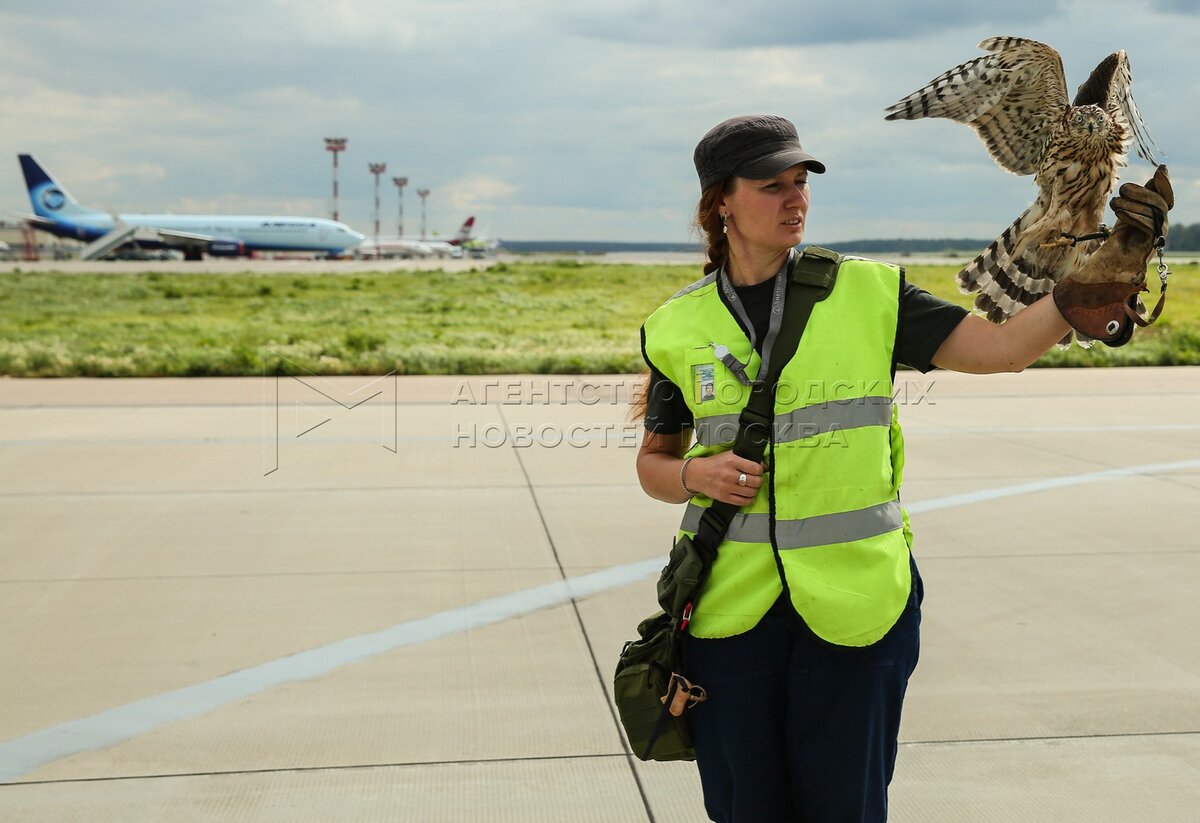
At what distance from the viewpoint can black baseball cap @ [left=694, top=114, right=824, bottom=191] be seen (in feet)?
7.41

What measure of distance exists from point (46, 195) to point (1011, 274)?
105824 millimetres

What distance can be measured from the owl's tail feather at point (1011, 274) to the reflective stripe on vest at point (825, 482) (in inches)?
7.8

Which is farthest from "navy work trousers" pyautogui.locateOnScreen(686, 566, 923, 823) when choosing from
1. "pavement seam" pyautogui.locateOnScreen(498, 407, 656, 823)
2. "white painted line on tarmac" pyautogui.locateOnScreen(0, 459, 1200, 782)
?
"white painted line on tarmac" pyautogui.locateOnScreen(0, 459, 1200, 782)

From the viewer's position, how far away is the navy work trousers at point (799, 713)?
223cm

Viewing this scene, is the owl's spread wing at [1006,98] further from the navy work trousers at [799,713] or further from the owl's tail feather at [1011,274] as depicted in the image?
the navy work trousers at [799,713]

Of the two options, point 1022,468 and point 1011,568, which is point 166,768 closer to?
point 1011,568

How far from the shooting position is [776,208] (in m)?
2.30

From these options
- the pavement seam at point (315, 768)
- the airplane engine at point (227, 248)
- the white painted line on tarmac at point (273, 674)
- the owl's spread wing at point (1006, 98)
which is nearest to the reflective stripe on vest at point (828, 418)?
the owl's spread wing at point (1006, 98)

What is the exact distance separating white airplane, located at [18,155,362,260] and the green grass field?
38.3 m

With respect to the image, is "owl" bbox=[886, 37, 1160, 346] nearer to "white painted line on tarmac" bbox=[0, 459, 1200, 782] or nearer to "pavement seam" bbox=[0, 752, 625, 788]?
"pavement seam" bbox=[0, 752, 625, 788]

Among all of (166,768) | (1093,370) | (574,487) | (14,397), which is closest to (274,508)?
(574,487)

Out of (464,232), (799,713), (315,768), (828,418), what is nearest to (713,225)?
(828,418)

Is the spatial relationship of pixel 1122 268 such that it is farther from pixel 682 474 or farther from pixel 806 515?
pixel 682 474

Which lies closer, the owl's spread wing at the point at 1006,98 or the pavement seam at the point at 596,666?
the owl's spread wing at the point at 1006,98
